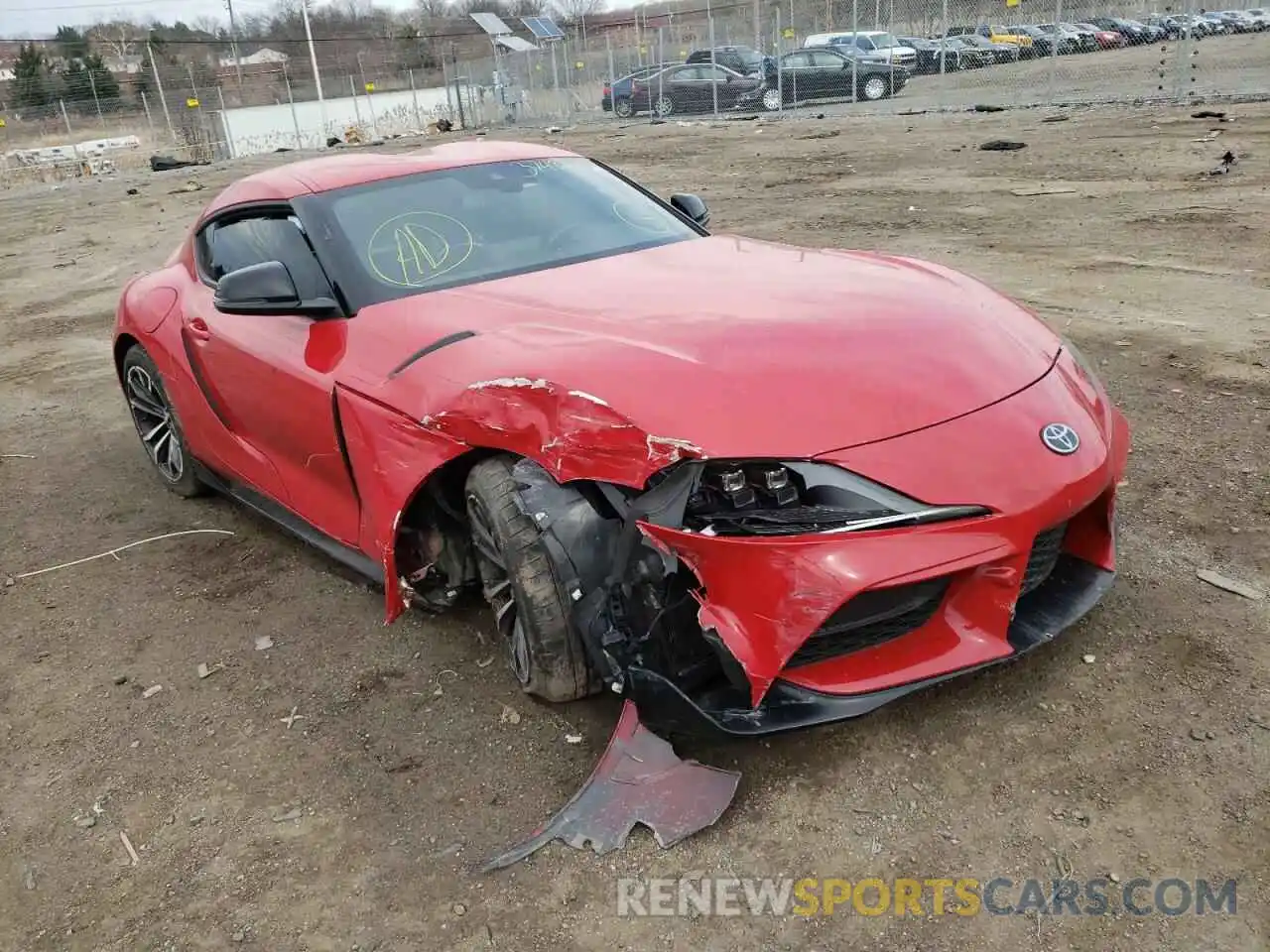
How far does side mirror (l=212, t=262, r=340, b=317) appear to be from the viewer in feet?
10.3

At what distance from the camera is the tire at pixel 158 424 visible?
433 centimetres

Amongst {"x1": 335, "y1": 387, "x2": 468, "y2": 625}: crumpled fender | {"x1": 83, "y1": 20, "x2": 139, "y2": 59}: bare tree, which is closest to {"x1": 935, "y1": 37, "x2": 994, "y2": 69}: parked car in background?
{"x1": 335, "y1": 387, "x2": 468, "y2": 625}: crumpled fender

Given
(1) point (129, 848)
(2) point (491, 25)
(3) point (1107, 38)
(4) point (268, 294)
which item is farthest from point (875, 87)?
(1) point (129, 848)

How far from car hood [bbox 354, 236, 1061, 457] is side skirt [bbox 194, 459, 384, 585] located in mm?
644

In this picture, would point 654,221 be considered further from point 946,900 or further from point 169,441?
point 946,900

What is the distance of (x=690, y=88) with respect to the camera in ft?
81.0

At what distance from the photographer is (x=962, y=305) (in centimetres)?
288

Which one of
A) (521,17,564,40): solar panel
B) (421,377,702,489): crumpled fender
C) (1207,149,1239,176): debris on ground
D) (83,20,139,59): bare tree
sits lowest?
(1207,149,1239,176): debris on ground

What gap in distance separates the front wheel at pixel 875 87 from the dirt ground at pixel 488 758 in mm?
19325

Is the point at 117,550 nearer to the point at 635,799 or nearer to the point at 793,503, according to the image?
the point at 635,799

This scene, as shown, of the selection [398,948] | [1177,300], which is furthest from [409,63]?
[398,948]

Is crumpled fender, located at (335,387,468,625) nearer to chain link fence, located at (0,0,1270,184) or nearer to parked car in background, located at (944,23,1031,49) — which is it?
chain link fence, located at (0,0,1270,184)

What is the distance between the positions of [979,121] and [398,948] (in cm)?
1647

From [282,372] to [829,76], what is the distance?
72.2ft
